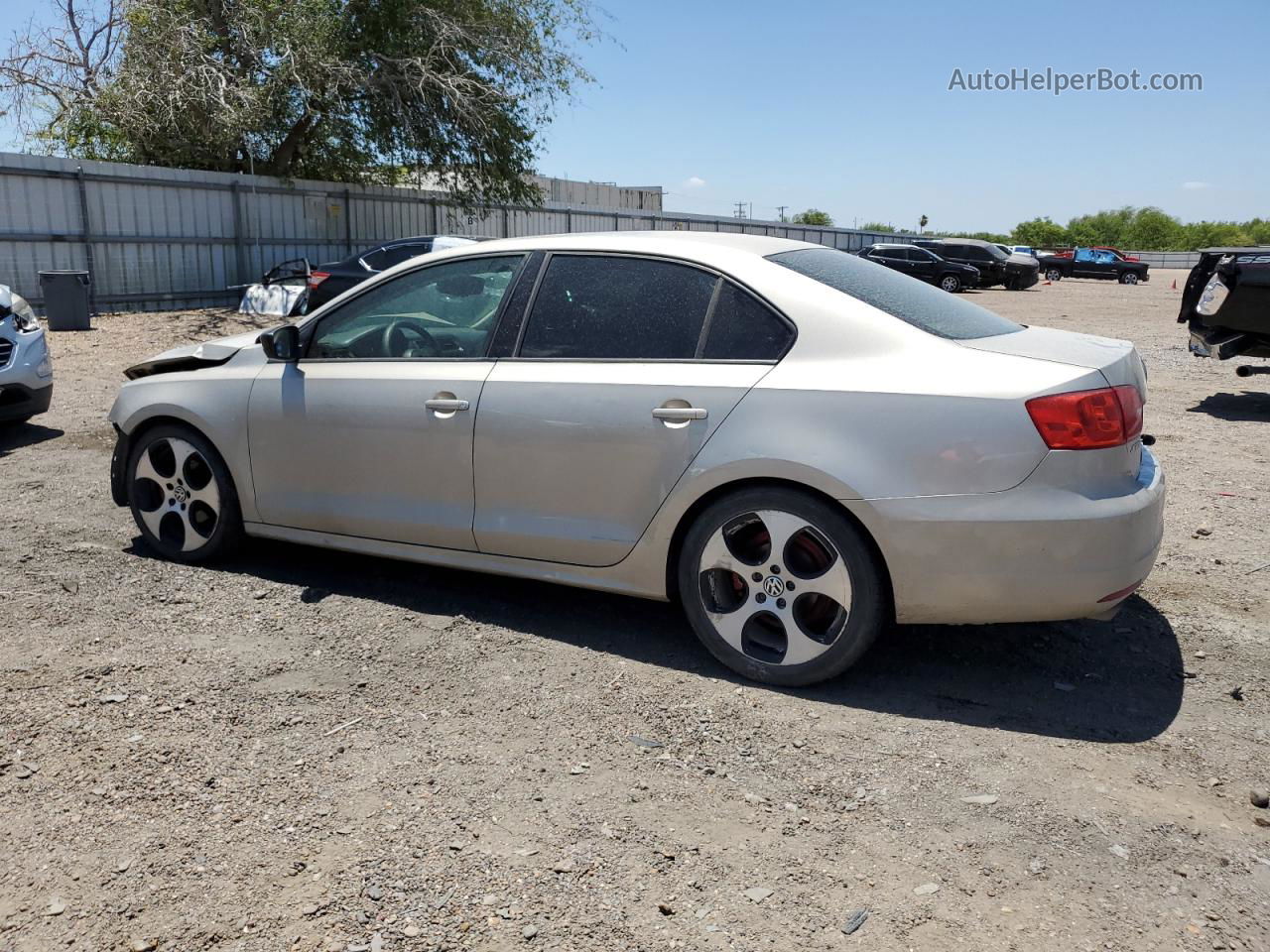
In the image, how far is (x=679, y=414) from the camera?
3768 mm

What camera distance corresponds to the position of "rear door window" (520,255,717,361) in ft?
13.0

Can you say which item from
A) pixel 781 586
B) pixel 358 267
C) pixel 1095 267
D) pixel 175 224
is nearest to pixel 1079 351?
pixel 781 586

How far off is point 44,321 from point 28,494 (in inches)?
419

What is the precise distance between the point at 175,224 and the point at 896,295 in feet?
58.4

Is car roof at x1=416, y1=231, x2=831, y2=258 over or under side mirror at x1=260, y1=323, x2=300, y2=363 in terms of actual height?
over

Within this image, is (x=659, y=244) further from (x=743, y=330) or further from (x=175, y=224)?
(x=175, y=224)

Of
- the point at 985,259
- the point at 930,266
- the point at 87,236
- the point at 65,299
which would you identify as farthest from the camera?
the point at 985,259

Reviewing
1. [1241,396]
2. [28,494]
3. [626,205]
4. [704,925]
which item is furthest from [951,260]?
[704,925]

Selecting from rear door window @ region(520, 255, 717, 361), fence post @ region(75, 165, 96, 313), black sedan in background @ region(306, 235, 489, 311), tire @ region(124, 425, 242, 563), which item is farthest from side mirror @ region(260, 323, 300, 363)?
fence post @ region(75, 165, 96, 313)

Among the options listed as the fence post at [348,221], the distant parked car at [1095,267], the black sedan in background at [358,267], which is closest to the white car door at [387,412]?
the black sedan in background at [358,267]

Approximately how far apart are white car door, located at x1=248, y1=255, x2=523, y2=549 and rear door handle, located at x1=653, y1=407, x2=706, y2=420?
31.8 inches

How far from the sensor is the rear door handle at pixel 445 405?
419cm

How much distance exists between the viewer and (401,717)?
3502mm

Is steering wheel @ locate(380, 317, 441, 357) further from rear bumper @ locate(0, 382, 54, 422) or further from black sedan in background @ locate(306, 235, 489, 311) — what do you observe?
black sedan in background @ locate(306, 235, 489, 311)
